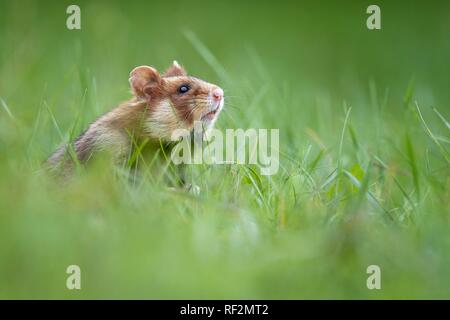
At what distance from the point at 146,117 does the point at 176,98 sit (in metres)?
0.33

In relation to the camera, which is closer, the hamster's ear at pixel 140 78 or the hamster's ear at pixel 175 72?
Answer: the hamster's ear at pixel 140 78

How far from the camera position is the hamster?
5367 millimetres

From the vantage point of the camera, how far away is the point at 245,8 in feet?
46.8

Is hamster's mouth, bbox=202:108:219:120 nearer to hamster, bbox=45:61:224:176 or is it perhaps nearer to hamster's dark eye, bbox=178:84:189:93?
hamster, bbox=45:61:224:176

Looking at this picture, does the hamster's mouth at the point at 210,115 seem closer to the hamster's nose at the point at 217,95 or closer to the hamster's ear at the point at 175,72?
the hamster's nose at the point at 217,95

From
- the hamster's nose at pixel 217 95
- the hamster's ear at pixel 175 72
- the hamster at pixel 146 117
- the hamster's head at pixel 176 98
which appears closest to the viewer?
the hamster at pixel 146 117

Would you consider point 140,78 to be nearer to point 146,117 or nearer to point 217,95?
point 146,117

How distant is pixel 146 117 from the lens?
18.4ft

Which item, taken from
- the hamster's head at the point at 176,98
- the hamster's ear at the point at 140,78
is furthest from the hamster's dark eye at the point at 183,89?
the hamster's ear at the point at 140,78

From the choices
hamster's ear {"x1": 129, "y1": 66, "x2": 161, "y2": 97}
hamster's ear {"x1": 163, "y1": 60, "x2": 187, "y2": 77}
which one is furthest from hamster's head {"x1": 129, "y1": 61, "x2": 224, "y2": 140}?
hamster's ear {"x1": 163, "y1": 60, "x2": 187, "y2": 77}

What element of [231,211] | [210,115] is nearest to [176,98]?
[210,115]

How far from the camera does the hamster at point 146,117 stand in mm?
5367

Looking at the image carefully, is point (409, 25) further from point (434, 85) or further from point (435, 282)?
point (435, 282)

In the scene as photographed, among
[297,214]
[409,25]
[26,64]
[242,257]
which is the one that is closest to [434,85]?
[409,25]
